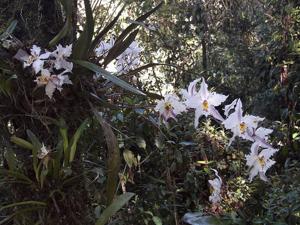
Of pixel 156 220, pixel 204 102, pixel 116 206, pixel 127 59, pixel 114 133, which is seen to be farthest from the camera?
pixel 156 220

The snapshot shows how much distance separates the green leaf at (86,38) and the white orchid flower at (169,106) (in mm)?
207

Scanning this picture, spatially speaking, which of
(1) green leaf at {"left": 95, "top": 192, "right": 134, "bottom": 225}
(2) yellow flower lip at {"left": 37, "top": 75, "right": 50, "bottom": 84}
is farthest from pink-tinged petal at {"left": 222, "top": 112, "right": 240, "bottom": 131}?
(2) yellow flower lip at {"left": 37, "top": 75, "right": 50, "bottom": 84}

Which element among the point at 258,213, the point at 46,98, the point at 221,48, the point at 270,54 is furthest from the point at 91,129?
the point at 221,48

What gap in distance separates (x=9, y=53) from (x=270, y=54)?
8.86ft

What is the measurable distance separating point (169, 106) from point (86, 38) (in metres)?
0.24

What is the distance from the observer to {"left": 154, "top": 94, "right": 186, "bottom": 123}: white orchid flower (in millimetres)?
1038

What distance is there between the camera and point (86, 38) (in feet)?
3.05

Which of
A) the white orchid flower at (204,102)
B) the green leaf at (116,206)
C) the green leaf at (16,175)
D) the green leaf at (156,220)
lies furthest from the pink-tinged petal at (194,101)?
the green leaf at (156,220)

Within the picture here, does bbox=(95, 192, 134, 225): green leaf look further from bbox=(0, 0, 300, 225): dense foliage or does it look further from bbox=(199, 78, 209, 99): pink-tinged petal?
bbox=(199, 78, 209, 99): pink-tinged petal

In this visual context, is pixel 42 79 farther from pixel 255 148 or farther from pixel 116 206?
pixel 255 148

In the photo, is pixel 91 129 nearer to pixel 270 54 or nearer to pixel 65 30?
pixel 65 30

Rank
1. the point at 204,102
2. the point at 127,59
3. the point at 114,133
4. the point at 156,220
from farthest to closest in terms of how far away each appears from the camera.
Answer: the point at 156,220 → the point at 127,59 → the point at 114,133 → the point at 204,102

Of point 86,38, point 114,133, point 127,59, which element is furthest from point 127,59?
point 86,38

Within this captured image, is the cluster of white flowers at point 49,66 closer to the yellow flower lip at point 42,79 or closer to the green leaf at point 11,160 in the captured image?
the yellow flower lip at point 42,79
